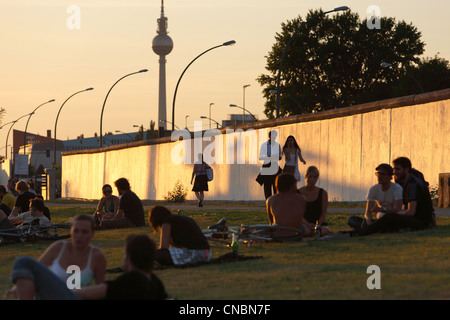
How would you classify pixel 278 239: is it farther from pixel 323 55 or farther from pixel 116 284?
pixel 323 55

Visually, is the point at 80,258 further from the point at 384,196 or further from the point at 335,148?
the point at 335,148

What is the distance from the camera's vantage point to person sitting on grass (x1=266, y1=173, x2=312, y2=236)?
1284 cm

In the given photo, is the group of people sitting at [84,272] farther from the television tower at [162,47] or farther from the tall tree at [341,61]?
the television tower at [162,47]

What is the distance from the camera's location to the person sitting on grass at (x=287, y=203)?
1284 cm

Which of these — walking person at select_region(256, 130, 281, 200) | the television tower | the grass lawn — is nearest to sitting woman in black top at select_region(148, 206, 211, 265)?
the grass lawn

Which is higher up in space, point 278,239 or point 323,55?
point 323,55

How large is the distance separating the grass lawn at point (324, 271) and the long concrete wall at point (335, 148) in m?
8.89

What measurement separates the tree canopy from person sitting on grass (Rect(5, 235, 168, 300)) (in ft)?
184

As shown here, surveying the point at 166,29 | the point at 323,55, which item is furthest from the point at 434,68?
the point at 166,29

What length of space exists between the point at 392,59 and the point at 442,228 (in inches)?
2055

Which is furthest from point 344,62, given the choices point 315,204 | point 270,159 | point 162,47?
point 162,47

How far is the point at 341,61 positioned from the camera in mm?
64375

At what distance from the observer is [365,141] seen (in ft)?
84.6
